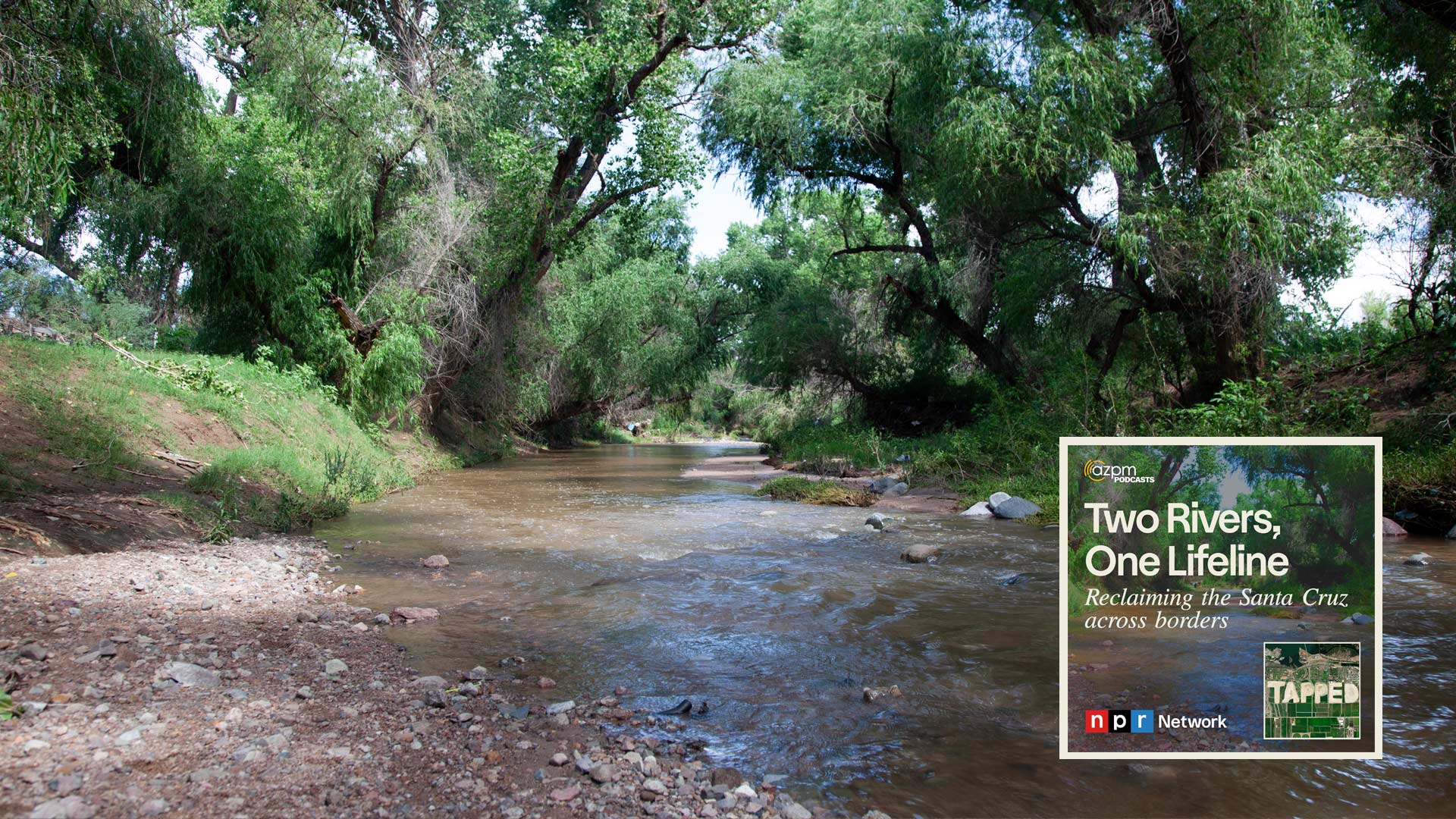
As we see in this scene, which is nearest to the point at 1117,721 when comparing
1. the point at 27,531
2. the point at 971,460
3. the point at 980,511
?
the point at 27,531

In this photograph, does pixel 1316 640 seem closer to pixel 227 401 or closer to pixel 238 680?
pixel 238 680

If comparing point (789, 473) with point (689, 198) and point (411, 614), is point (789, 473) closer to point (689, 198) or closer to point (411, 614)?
point (689, 198)

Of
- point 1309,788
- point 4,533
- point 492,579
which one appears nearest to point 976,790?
point 1309,788

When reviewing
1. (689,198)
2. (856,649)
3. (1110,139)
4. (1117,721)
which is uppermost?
(689,198)

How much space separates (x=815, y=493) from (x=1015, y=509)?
3.24m

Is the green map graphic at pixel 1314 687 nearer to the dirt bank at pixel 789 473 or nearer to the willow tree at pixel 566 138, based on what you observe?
the dirt bank at pixel 789 473

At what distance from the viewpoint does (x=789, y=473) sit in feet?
61.6

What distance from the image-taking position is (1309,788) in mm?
3119

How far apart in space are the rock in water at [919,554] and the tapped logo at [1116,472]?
560cm

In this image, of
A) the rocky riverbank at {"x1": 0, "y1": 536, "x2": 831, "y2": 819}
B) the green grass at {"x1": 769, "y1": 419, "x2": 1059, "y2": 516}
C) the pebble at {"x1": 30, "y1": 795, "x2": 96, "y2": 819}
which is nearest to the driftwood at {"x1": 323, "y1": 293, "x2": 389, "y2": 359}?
the green grass at {"x1": 769, "y1": 419, "x2": 1059, "y2": 516}

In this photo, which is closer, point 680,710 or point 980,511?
point 680,710

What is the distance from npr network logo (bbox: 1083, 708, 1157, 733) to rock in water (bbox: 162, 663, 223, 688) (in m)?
3.64
